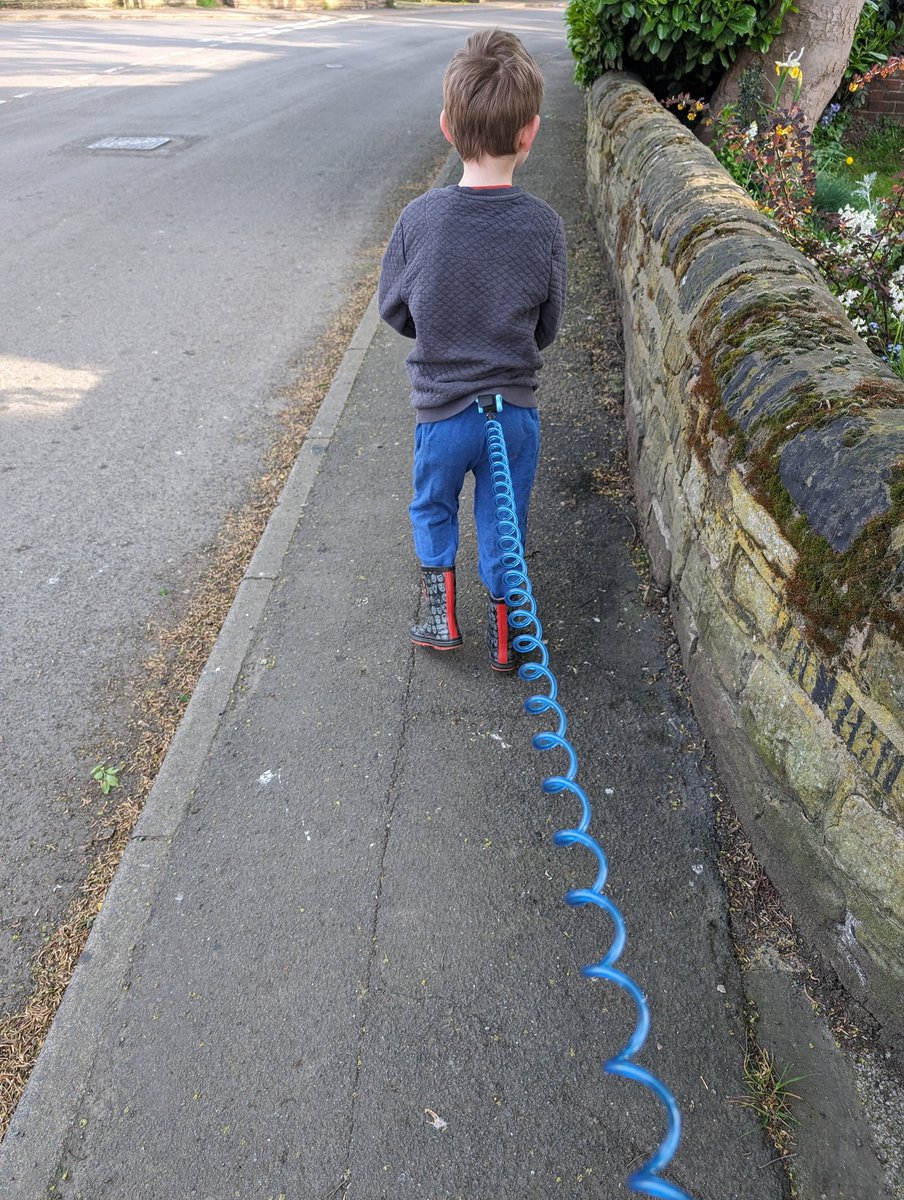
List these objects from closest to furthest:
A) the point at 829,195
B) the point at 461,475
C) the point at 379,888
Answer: the point at 379,888, the point at 461,475, the point at 829,195

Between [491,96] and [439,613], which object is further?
[439,613]

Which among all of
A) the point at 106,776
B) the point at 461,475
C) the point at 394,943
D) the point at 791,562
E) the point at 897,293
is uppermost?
the point at 897,293

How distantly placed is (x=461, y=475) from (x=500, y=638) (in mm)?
628

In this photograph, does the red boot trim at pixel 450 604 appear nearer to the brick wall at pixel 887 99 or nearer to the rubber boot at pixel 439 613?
the rubber boot at pixel 439 613

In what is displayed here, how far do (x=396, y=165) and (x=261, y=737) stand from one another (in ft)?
30.6

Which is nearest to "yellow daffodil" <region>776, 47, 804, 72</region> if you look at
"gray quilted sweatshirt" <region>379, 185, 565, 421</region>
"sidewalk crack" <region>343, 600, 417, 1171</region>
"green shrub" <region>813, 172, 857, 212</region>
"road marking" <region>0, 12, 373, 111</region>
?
"green shrub" <region>813, 172, 857, 212</region>

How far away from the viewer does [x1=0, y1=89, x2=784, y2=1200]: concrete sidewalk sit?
1.91 metres

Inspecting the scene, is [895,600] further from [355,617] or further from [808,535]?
[355,617]

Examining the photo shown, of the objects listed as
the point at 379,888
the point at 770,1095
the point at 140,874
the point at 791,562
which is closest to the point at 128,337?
the point at 140,874

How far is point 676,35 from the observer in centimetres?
672

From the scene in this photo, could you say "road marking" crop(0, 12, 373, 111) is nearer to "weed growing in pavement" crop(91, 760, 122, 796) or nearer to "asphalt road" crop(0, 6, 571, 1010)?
"asphalt road" crop(0, 6, 571, 1010)

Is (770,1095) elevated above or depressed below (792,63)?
below

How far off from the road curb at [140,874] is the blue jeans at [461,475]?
94 cm

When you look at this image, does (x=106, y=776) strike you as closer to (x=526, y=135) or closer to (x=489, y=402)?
(x=489, y=402)
